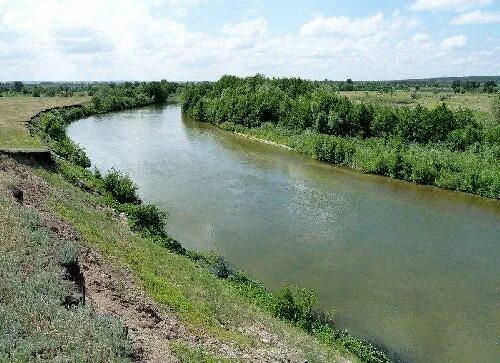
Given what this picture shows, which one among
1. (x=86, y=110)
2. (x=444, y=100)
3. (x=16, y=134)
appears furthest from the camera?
(x=444, y=100)

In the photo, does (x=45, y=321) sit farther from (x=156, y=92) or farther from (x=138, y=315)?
(x=156, y=92)

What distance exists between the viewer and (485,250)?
31.9m

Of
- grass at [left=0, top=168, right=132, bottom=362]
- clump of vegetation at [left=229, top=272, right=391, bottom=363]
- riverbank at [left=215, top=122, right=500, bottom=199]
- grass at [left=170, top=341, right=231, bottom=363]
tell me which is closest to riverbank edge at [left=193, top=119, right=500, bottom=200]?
riverbank at [left=215, top=122, right=500, bottom=199]

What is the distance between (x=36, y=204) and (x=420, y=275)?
20.8m

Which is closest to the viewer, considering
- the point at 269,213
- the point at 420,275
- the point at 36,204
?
the point at 36,204

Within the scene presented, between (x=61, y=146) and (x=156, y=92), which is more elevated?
(x=61, y=146)

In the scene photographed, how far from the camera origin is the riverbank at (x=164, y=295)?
47.7 ft

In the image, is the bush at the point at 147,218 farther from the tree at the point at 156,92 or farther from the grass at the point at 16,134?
the tree at the point at 156,92

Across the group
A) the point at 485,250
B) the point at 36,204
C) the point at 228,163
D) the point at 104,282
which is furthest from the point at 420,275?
the point at 228,163

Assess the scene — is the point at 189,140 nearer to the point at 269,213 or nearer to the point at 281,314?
the point at 269,213

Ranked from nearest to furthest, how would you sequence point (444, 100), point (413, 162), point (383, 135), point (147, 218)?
point (147, 218) < point (413, 162) < point (383, 135) < point (444, 100)

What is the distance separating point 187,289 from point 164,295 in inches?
66.2

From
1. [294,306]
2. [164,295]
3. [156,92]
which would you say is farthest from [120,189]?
[156,92]

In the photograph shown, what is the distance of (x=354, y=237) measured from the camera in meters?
33.0
